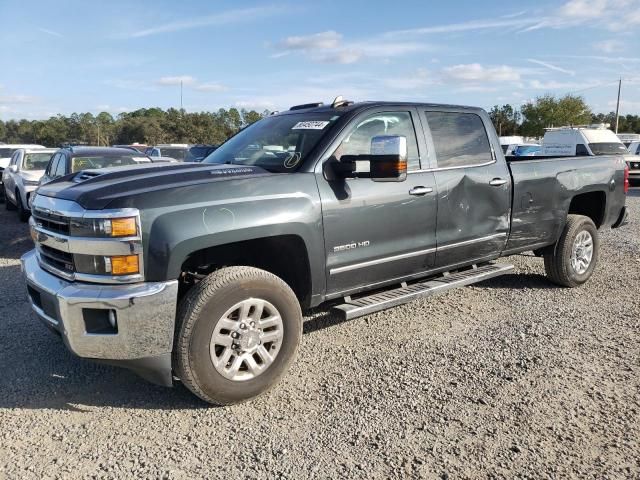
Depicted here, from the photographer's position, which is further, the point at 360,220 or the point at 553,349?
the point at 553,349

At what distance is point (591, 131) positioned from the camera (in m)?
17.1

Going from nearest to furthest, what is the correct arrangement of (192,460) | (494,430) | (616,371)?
1. (192,460)
2. (494,430)
3. (616,371)

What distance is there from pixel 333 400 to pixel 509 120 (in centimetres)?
6418

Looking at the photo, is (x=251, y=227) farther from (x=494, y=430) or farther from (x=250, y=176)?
(x=494, y=430)

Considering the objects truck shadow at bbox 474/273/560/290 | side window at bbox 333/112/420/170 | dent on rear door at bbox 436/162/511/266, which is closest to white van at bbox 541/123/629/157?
truck shadow at bbox 474/273/560/290

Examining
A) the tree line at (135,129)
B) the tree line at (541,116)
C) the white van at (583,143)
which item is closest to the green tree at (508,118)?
the tree line at (541,116)

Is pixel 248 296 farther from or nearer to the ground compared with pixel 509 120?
nearer to the ground

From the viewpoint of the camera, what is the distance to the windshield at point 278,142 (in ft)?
13.2

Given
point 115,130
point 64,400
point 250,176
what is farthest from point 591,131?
point 115,130

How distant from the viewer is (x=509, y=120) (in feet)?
204

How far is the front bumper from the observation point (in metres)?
3.04

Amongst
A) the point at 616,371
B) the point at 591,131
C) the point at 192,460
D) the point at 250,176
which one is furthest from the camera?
the point at 591,131

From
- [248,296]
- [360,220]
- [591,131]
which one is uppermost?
[591,131]

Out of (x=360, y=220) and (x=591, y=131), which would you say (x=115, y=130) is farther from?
(x=360, y=220)
